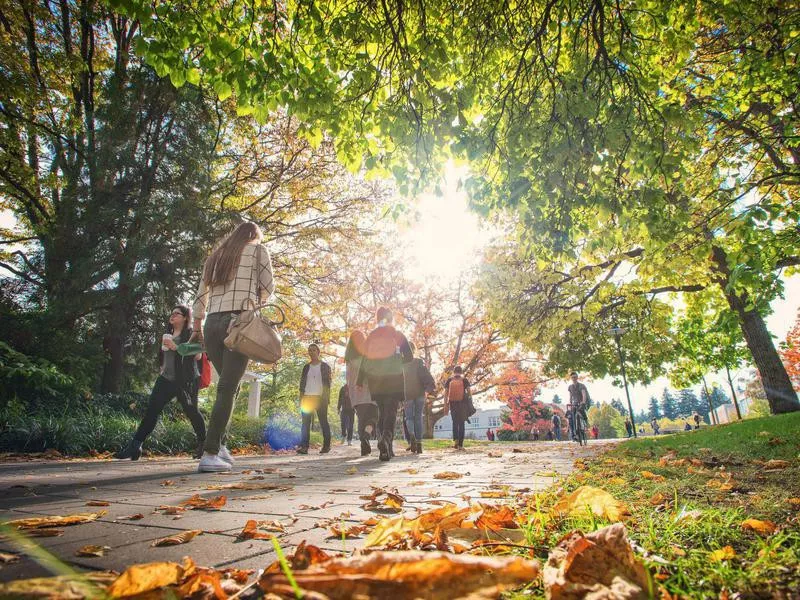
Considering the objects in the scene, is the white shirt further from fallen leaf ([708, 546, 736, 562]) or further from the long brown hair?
fallen leaf ([708, 546, 736, 562])

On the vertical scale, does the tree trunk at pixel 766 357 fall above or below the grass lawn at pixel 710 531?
above

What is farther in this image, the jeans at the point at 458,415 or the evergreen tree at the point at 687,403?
the evergreen tree at the point at 687,403

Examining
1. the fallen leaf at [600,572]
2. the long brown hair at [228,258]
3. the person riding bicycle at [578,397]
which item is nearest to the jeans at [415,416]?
the person riding bicycle at [578,397]

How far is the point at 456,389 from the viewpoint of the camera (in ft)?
35.0

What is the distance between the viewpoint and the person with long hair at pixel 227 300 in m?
4.19

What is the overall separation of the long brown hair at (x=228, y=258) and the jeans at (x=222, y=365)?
1.23 feet

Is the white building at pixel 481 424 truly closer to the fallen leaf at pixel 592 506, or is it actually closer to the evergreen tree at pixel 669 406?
the evergreen tree at pixel 669 406

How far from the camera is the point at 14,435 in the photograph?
22.3 feet

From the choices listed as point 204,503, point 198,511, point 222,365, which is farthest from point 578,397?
point 198,511

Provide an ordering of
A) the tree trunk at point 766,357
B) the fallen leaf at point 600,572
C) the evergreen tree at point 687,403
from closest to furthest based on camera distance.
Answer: the fallen leaf at point 600,572 → the tree trunk at point 766,357 → the evergreen tree at point 687,403

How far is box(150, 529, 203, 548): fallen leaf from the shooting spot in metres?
1.65

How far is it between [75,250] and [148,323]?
2.16 meters

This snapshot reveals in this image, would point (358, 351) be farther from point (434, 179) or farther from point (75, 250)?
point (75, 250)

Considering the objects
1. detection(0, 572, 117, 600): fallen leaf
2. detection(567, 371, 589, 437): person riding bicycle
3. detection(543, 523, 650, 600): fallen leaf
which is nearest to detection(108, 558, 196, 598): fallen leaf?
detection(0, 572, 117, 600): fallen leaf
